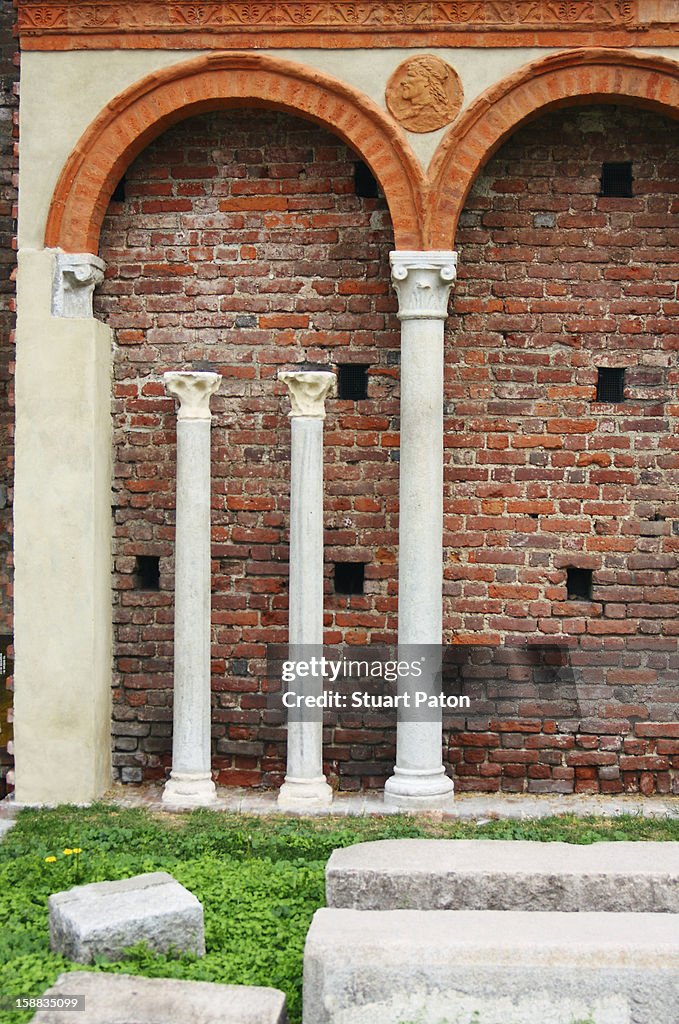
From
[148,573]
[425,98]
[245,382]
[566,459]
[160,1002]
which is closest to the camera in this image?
[160,1002]

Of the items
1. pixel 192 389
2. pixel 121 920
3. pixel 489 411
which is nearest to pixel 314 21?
pixel 192 389

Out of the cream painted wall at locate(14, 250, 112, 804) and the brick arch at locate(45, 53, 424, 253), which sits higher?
the brick arch at locate(45, 53, 424, 253)

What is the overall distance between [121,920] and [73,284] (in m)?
3.80

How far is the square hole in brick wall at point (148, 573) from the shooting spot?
751cm

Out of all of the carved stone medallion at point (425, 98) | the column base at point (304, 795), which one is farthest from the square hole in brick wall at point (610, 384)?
the column base at point (304, 795)

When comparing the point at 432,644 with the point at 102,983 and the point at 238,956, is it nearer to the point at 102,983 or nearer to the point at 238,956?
the point at 238,956

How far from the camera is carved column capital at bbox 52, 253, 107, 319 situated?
23.1 feet

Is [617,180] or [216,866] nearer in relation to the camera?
[216,866]

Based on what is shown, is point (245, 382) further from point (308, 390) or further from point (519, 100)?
point (519, 100)

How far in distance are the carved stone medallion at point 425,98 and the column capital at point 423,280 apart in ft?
2.33

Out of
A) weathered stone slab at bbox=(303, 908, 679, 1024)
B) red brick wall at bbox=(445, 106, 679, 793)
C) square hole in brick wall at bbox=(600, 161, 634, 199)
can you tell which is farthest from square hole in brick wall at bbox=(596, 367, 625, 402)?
weathered stone slab at bbox=(303, 908, 679, 1024)

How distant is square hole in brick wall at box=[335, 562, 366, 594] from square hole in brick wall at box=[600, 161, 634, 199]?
8.69 feet

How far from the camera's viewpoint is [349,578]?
293 inches

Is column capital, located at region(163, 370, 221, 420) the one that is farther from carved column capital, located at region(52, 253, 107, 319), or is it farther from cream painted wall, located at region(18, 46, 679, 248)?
cream painted wall, located at region(18, 46, 679, 248)
